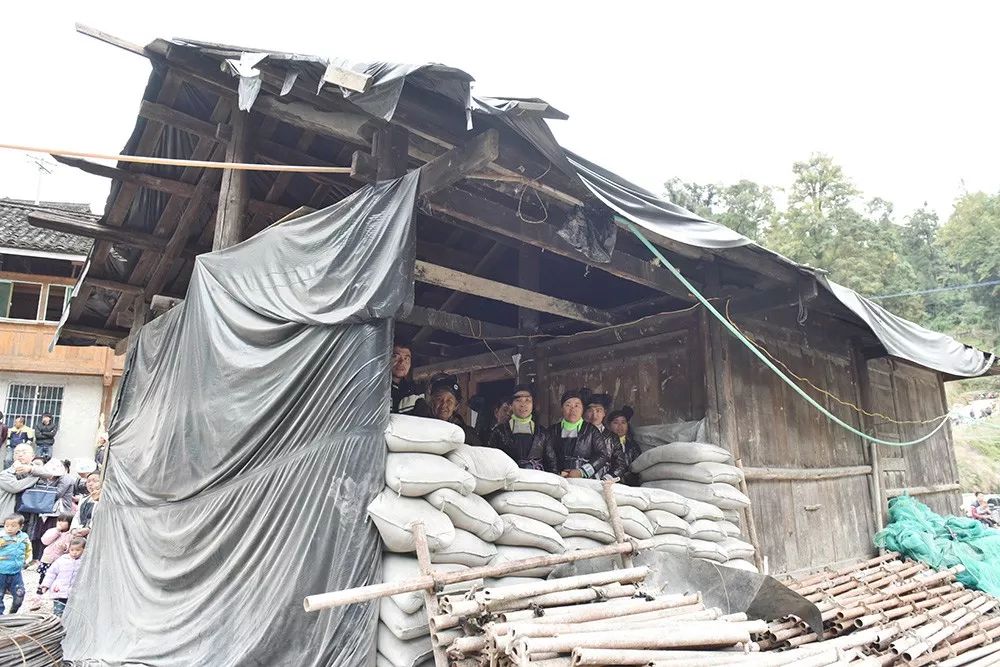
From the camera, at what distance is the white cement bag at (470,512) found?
3436mm

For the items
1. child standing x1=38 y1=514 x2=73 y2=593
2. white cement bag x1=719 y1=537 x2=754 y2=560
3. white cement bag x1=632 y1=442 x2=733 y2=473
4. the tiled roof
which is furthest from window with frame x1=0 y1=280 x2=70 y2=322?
white cement bag x1=719 y1=537 x2=754 y2=560

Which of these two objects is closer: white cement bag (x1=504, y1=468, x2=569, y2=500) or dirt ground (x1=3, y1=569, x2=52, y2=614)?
white cement bag (x1=504, y1=468, x2=569, y2=500)

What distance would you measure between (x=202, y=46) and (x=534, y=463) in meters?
4.09

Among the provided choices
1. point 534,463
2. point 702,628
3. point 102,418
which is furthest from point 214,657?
point 102,418

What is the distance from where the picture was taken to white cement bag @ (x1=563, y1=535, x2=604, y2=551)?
4133mm

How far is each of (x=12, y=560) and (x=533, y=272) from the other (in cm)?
618

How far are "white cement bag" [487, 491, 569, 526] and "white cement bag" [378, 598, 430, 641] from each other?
873 mm

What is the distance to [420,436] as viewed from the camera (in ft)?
11.6

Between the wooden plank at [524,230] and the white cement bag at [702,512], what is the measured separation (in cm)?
190

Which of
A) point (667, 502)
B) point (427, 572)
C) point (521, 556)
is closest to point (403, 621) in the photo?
point (427, 572)

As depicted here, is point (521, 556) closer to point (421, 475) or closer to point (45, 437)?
point (421, 475)

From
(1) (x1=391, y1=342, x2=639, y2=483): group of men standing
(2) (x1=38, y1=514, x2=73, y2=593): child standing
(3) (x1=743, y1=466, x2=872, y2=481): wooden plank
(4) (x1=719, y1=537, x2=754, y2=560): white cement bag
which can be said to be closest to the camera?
(4) (x1=719, y1=537, x2=754, y2=560): white cement bag

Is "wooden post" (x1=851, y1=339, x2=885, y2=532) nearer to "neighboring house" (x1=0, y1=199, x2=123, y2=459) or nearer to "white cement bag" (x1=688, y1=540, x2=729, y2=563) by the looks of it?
"white cement bag" (x1=688, y1=540, x2=729, y2=563)

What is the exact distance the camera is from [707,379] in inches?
246
